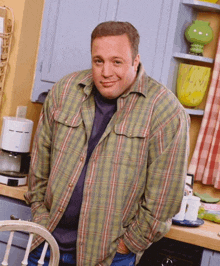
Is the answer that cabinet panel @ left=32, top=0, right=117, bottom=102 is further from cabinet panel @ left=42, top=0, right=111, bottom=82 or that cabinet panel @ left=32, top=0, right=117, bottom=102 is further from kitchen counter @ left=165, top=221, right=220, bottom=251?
kitchen counter @ left=165, top=221, right=220, bottom=251

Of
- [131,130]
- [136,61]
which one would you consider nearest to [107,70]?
[136,61]

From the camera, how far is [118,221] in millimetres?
1724

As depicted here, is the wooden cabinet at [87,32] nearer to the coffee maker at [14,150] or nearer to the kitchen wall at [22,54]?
the kitchen wall at [22,54]

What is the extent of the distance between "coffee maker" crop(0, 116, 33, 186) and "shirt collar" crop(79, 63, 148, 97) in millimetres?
634

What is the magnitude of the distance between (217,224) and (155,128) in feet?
2.55

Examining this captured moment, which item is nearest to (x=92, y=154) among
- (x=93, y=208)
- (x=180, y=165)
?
(x=93, y=208)

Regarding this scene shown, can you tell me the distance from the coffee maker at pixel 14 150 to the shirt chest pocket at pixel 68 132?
58 cm

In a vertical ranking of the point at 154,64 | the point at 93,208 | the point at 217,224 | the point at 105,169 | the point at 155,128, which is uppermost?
the point at 154,64

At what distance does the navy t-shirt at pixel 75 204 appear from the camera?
1.75 m

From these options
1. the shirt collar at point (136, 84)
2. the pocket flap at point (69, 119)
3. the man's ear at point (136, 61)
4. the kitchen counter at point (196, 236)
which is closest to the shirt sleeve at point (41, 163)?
the pocket flap at point (69, 119)

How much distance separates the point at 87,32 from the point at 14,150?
727 millimetres

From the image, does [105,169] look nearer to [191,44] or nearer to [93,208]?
[93,208]

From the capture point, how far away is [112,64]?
1689mm

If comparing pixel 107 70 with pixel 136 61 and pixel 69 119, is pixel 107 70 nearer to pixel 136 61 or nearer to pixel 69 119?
pixel 136 61
